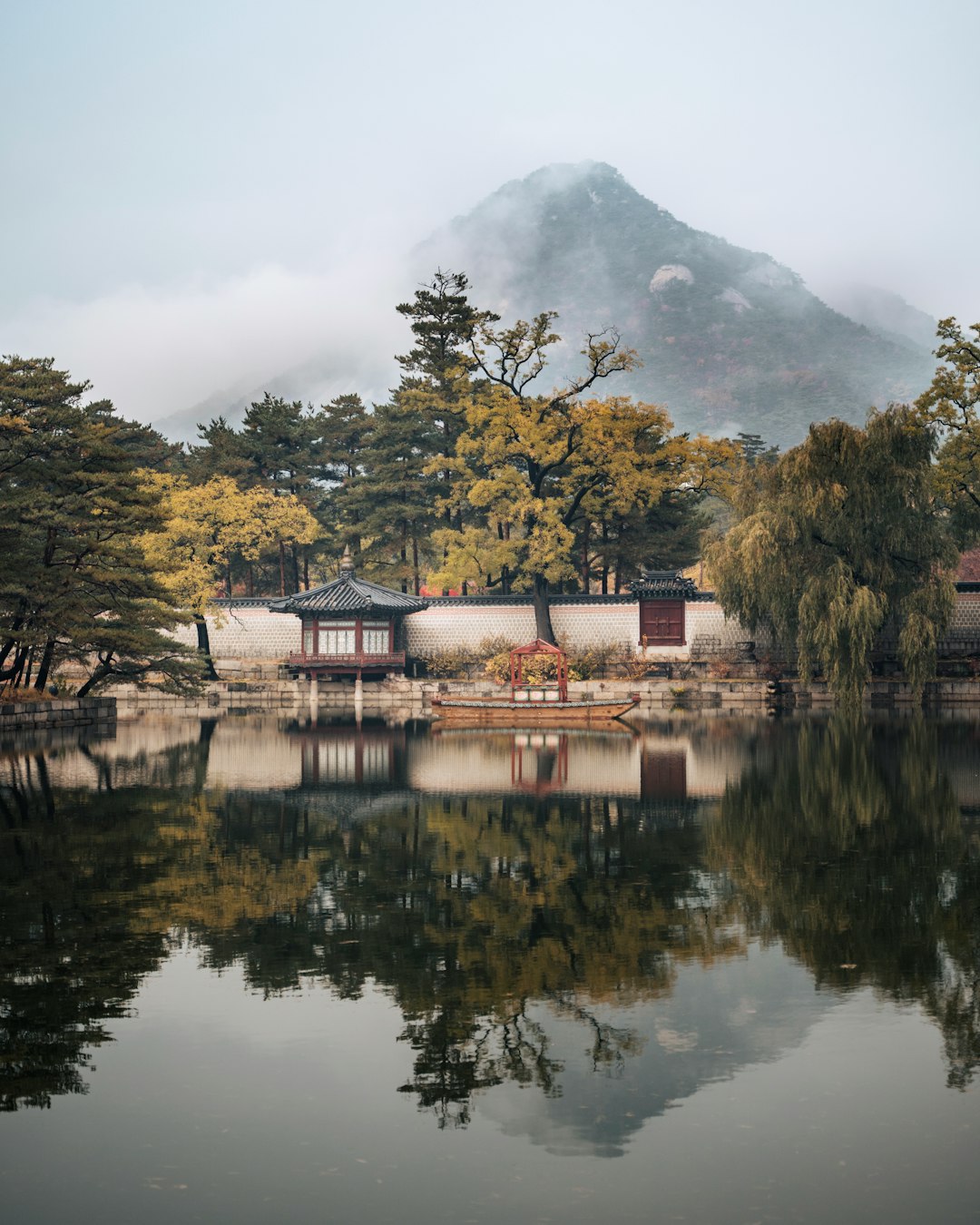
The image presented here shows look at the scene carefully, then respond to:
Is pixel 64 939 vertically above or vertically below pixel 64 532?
below

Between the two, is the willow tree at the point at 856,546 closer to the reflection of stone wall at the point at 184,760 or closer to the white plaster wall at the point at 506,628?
the white plaster wall at the point at 506,628

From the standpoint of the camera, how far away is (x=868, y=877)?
12.9 meters

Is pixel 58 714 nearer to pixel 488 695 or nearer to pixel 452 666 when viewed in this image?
pixel 488 695

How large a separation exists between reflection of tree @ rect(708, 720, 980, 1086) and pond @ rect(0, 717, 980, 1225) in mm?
53

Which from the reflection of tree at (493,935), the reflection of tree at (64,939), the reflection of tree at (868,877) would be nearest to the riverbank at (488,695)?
the reflection of tree at (868,877)

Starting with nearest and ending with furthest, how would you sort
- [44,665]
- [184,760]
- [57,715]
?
[184,760] < [44,665] < [57,715]

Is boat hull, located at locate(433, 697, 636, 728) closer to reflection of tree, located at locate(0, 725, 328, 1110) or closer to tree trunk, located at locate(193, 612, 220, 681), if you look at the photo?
tree trunk, located at locate(193, 612, 220, 681)

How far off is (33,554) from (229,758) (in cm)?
1022

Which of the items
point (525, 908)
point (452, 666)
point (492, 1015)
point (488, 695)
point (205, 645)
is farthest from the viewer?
point (205, 645)

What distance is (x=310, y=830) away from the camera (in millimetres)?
16547

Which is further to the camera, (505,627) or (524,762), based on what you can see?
(505,627)

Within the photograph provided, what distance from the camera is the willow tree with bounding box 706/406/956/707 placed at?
3672 centimetres

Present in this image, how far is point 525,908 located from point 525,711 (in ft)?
79.0

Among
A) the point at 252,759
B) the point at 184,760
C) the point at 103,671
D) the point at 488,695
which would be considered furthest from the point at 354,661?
the point at 184,760
